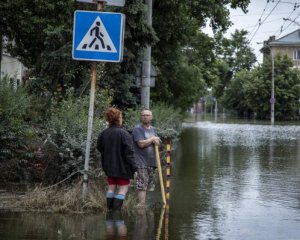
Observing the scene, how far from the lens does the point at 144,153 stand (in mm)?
9242

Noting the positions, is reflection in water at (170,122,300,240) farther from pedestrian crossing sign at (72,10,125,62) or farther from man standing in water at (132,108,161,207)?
pedestrian crossing sign at (72,10,125,62)

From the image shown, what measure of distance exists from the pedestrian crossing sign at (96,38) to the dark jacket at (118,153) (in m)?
1.07

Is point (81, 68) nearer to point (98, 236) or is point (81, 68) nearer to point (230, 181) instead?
point (230, 181)

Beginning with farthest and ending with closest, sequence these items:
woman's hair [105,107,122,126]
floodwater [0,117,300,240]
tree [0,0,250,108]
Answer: tree [0,0,250,108] → woman's hair [105,107,122,126] → floodwater [0,117,300,240]

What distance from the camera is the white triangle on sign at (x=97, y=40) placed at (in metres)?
8.66

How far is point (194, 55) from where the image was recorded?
35.4 m

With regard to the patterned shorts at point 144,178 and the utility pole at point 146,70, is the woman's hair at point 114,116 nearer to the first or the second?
the patterned shorts at point 144,178

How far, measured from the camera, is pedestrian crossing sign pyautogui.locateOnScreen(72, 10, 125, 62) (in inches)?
341

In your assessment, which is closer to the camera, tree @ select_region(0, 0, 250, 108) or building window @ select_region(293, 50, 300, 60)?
tree @ select_region(0, 0, 250, 108)

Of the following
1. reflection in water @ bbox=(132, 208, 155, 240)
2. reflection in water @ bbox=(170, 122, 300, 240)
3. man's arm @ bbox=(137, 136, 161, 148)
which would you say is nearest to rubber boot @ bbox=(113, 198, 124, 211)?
reflection in water @ bbox=(132, 208, 155, 240)

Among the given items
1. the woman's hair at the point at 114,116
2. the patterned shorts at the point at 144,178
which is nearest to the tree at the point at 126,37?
the patterned shorts at the point at 144,178

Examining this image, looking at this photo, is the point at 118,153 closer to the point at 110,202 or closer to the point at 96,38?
the point at 110,202

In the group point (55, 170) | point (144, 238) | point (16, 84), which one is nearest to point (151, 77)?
point (16, 84)

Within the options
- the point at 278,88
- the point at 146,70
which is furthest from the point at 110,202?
the point at 278,88
